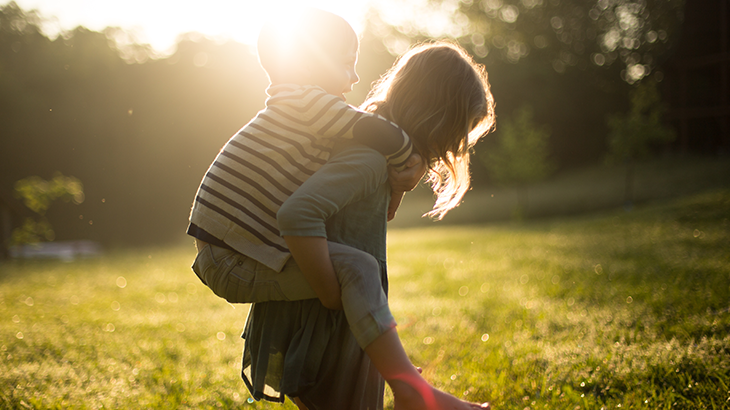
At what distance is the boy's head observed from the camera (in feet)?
5.30

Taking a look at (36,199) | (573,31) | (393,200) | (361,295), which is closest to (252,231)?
(361,295)

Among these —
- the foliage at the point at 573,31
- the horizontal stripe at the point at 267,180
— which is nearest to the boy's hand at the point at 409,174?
the horizontal stripe at the point at 267,180

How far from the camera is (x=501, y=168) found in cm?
2008

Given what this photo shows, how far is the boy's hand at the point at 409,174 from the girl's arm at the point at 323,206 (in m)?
0.13

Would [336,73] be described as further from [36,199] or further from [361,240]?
[36,199]

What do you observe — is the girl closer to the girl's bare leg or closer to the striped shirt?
the striped shirt

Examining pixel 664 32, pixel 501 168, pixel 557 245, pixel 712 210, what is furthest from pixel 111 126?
pixel 664 32

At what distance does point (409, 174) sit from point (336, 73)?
17.6 inches

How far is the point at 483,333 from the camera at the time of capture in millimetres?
3789

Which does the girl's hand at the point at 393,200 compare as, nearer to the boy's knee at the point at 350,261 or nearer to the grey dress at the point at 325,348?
the grey dress at the point at 325,348

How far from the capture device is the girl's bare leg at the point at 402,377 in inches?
55.6

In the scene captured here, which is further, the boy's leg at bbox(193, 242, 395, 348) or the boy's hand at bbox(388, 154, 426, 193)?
the boy's hand at bbox(388, 154, 426, 193)

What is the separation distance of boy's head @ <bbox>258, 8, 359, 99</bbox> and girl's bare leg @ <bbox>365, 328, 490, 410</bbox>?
897mm

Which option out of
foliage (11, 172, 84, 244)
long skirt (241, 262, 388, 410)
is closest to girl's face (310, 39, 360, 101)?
long skirt (241, 262, 388, 410)
